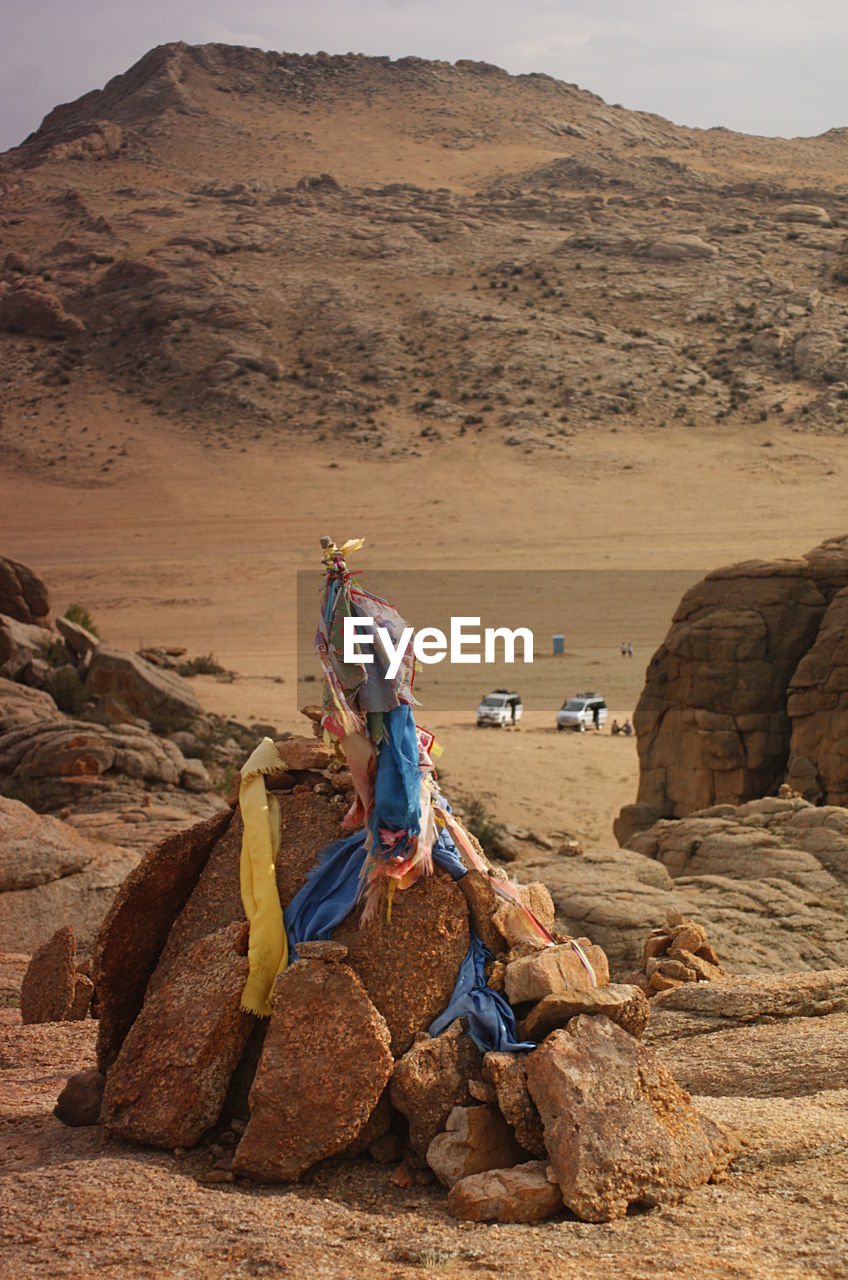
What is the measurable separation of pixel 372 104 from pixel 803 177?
117 ft

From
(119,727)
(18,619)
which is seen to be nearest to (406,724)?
(119,727)

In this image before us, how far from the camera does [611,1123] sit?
4.45 meters


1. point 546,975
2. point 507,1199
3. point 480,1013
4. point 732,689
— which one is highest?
point 732,689

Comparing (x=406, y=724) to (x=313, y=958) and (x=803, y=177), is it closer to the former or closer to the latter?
(x=313, y=958)

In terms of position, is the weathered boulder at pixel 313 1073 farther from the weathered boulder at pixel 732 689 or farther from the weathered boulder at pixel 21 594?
the weathered boulder at pixel 21 594

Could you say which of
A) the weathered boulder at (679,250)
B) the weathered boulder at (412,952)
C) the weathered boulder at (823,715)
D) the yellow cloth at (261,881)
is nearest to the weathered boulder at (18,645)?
the weathered boulder at (823,715)

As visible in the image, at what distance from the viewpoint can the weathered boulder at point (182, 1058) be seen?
484cm

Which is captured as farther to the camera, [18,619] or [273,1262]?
[18,619]

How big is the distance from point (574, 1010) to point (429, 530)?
40177mm

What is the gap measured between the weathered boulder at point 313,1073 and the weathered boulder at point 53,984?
3.27 m

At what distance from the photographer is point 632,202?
7488cm

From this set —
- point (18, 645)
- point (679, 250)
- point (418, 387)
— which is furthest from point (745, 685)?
point (679, 250)

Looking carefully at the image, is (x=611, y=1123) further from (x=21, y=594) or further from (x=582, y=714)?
(x=582, y=714)

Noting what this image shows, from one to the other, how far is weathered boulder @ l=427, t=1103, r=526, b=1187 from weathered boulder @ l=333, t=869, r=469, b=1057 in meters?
0.38
